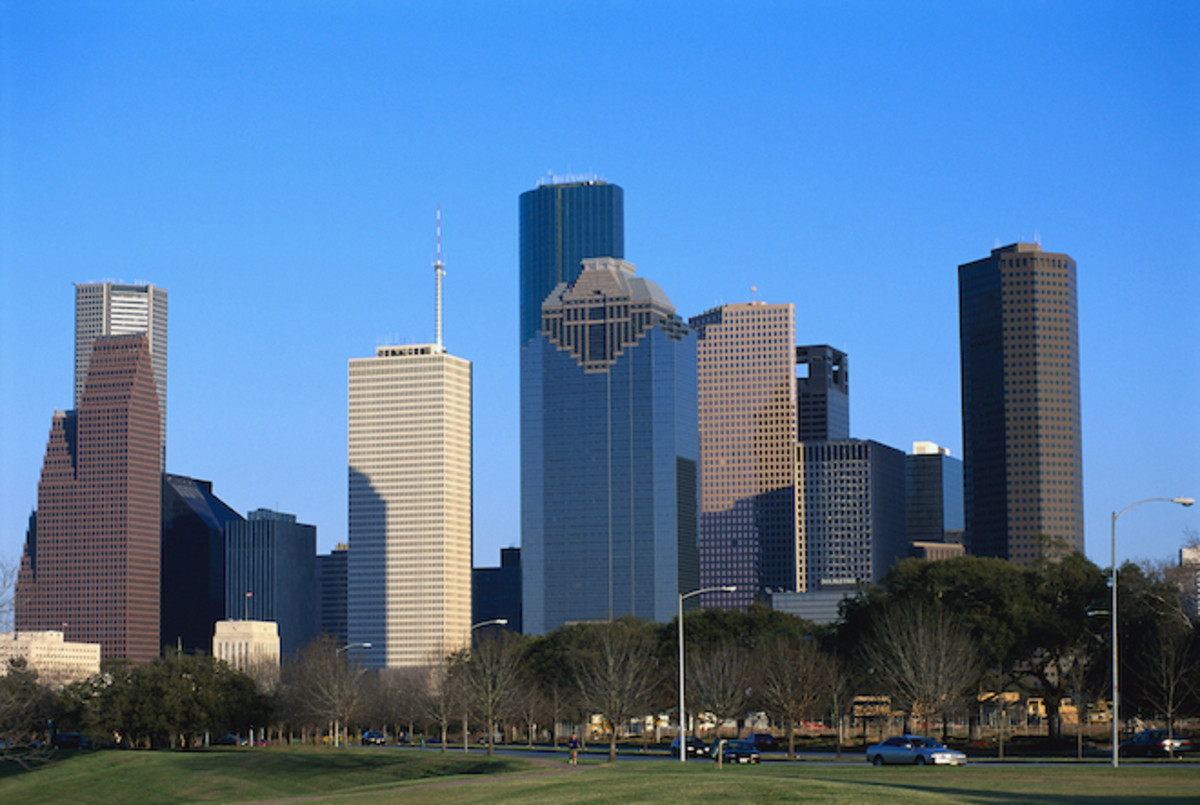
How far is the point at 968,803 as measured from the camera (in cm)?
4725

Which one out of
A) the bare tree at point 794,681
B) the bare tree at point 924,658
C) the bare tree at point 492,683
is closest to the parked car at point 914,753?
the bare tree at point 794,681

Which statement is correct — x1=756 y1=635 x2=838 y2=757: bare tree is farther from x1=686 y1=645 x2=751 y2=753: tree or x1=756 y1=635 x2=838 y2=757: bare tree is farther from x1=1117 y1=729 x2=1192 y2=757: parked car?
x1=1117 y1=729 x2=1192 y2=757: parked car

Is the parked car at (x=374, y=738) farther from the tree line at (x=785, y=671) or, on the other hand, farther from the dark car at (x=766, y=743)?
the dark car at (x=766, y=743)

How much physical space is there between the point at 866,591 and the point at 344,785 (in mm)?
57342

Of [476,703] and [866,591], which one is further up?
[866,591]

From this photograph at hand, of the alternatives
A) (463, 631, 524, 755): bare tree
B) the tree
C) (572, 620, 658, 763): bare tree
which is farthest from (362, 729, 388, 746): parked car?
the tree

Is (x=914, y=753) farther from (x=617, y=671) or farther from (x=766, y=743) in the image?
(x=617, y=671)

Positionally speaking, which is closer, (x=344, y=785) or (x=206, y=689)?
(x=344, y=785)

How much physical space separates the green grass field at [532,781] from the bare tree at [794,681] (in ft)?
79.1

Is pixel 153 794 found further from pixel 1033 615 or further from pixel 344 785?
pixel 1033 615

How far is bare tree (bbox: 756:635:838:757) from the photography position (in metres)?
104

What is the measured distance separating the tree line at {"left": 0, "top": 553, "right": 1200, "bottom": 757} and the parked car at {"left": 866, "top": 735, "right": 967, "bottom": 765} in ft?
59.2

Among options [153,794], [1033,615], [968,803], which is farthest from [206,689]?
[968,803]

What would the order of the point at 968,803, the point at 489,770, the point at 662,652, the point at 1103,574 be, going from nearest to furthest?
the point at 968,803 → the point at 489,770 → the point at 1103,574 → the point at 662,652
